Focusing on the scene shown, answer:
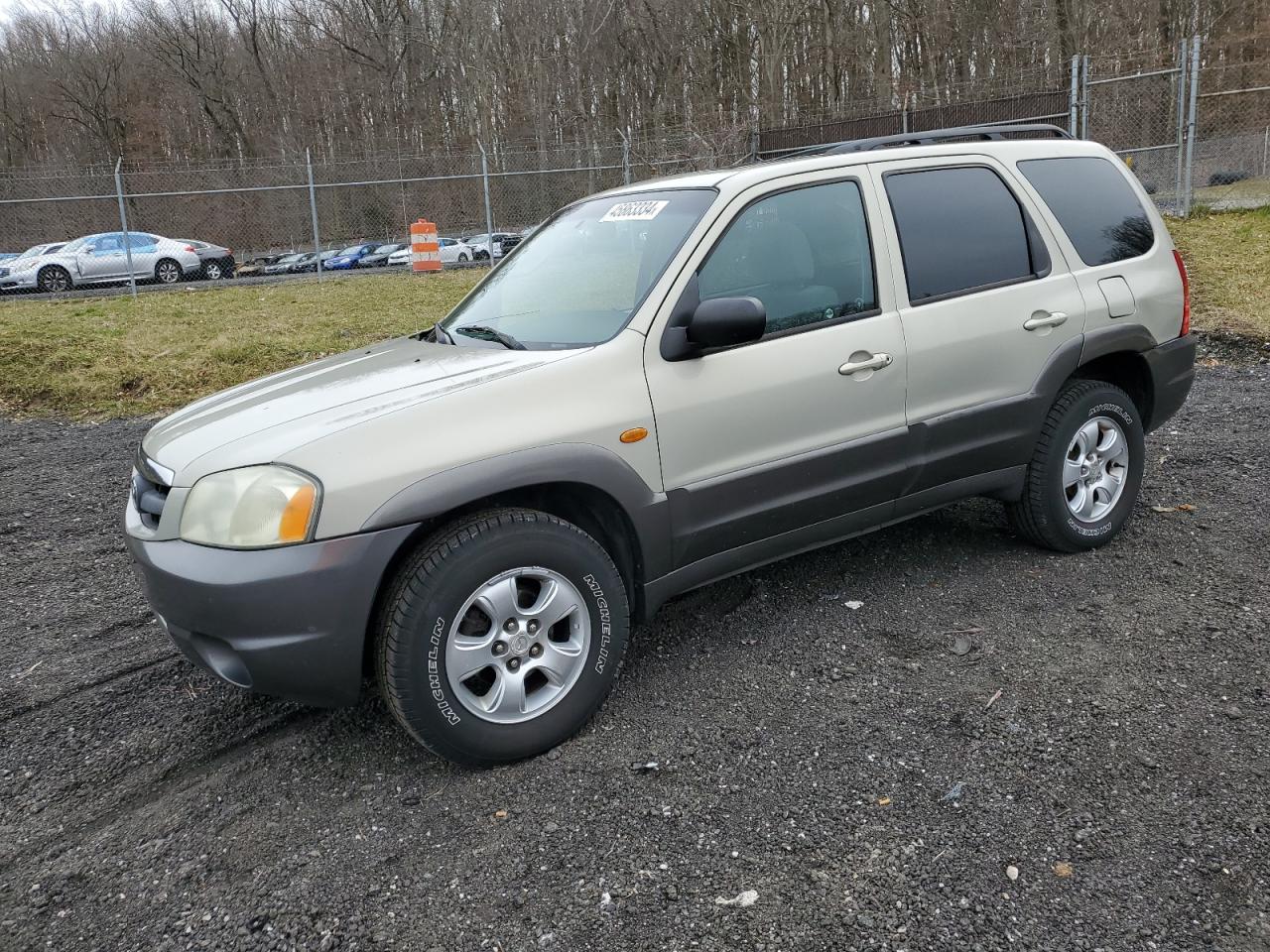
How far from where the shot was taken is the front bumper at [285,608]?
271 cm

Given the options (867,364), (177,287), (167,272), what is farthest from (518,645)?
(167,272)

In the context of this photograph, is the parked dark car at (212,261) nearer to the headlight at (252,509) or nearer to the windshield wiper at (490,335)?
the windshield wiper at (490,335)

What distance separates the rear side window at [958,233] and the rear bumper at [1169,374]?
818mm

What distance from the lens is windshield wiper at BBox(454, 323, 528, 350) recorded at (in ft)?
11.7

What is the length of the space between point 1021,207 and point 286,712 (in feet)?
11.8

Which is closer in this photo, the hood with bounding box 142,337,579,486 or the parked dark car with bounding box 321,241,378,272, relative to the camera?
the hood with bounding box 142,337,579,486

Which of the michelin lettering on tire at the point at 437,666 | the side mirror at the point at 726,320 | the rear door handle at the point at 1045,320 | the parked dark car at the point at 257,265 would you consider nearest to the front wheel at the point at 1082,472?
the rear door handle at the point at 1045,320

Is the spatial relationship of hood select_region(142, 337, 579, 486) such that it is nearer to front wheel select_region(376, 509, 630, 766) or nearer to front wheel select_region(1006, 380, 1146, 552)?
front wheel select_region(376, 509, 630, 766)

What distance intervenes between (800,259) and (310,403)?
183cm

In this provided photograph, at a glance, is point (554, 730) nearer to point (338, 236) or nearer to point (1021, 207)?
point (1021, 207)

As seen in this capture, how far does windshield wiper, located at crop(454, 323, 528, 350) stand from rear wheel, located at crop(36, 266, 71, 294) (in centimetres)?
2101

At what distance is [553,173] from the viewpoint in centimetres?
1925

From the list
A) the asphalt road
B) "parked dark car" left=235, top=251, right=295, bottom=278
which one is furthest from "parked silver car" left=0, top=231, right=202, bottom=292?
"parked dark car" left=235, top=251, right=295, bottom=278

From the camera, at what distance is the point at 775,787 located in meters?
2.90
